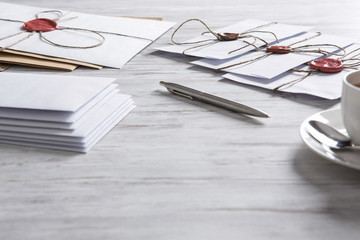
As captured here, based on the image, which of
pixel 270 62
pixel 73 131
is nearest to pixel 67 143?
pixel 73 131

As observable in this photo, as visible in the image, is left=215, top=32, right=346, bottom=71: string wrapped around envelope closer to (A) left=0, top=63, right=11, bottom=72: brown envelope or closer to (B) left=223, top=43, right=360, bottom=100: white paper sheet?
(B) left=223, top=43, right=360, bottom=100: white paper sheet

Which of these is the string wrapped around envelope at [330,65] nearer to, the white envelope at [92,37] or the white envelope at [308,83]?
the white envelope at [308,83]

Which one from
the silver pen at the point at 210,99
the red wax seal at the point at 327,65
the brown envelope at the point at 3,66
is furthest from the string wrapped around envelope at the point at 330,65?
the brown envelope at the point at 3,66

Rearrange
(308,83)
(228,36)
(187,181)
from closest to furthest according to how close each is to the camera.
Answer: (187,181)
(308,83)
(228,36)

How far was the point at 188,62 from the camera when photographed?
0.99m

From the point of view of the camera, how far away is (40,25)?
114cm

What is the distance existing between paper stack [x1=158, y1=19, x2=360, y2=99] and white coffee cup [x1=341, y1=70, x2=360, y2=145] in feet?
0.56

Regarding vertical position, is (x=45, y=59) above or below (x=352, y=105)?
below

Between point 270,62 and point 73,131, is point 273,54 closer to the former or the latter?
point 270,62

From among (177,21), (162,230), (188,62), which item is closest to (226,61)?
(188,62)

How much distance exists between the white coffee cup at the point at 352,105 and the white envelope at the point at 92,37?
51 cm

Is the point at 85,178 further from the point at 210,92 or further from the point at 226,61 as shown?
the point at 226,61

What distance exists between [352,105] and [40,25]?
81cm

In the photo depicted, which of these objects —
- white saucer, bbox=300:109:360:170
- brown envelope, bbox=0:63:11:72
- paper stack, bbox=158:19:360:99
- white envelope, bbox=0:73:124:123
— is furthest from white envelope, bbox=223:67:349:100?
brown envelope, bbox=0:63:11:72
